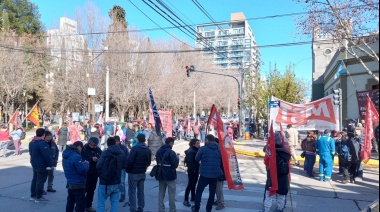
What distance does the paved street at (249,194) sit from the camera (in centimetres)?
756

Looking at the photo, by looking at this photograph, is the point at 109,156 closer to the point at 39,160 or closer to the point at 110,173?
the point at 110,173

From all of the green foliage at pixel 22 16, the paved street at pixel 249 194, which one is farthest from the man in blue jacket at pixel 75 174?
the green foliage at pixel 22 16

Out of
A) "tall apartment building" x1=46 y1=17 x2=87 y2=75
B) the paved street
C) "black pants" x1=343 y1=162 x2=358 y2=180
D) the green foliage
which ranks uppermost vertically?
the green foliage

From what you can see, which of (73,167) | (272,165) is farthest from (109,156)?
(272,165)

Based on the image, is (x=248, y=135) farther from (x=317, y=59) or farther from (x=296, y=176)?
(x=317, y=59)

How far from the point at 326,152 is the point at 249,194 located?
126 inches

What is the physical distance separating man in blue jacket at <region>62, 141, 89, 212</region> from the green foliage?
4272 cm

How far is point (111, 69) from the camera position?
3562cm

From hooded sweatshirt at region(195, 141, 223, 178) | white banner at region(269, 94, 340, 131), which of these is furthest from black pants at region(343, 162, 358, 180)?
hooded sweatshirt at region(195, 141, 223, 178)

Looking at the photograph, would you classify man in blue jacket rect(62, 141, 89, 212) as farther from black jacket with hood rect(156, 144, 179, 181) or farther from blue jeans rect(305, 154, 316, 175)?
blue jeans rect(305, 154, 316, 175)

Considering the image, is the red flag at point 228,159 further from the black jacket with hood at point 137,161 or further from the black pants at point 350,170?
the black pants at point 350,170

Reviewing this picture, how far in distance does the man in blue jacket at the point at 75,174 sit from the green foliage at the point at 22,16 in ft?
140

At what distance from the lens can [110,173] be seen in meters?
6.11

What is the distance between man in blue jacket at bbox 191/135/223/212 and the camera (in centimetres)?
686
